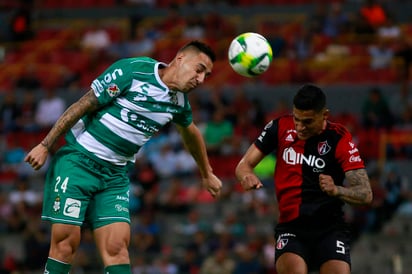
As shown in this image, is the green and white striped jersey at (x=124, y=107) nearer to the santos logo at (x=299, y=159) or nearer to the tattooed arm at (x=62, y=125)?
the tattooed arm at (x=62, y=125)

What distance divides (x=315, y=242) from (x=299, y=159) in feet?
2.46

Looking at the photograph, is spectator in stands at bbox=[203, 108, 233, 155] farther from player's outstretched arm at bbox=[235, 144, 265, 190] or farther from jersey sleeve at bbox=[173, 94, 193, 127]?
player's outstretched arm at bbox=[235, 144, 265, 190]

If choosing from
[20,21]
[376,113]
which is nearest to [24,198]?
[376,113]

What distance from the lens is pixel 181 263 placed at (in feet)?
60.1

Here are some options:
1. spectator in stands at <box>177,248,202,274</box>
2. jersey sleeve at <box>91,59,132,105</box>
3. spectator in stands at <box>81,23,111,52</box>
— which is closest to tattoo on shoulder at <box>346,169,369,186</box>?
jersey sleeve at <box>91,59,132,105</box>

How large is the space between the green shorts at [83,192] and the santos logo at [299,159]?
1.49m

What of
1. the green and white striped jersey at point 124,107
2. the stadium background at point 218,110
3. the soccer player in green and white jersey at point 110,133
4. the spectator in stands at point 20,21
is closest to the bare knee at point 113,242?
the soccer player in green and white jersey at point 110,133

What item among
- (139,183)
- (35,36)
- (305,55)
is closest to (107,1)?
(35,36)

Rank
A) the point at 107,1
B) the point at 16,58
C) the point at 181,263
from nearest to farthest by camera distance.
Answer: the point at 181,263 < the point at 16,58 < the point at 107,1

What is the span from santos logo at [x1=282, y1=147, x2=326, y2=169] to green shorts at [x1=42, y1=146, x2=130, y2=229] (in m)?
1.49

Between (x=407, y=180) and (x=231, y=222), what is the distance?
3404 millimetres

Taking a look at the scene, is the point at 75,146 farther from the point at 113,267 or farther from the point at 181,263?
the point at 181,263

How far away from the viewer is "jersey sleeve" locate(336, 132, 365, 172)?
8.96m

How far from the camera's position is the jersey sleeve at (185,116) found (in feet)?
30.7
